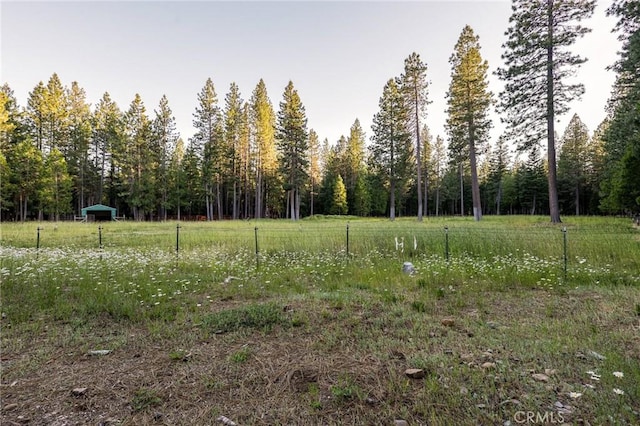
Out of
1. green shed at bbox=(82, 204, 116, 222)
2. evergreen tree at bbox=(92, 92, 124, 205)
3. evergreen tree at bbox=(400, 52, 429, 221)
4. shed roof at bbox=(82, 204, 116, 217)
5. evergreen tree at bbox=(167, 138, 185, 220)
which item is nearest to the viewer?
Result: evergreen tree at bbox=(400, 52, 429, 221)

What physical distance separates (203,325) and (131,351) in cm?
88

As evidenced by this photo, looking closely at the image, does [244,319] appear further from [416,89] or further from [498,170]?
[498,170]

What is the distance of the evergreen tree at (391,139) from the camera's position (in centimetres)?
3100

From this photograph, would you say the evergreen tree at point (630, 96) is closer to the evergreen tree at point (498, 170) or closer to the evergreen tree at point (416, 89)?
the evergreen tree at point (416, 89)

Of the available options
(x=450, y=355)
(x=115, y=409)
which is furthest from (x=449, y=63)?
(x=115, y=409)

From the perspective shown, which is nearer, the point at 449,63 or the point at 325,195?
the point at 449,63

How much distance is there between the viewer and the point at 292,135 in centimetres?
3269

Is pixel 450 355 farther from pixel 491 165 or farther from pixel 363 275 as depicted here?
pixel 491 165

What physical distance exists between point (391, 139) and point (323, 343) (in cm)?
3021

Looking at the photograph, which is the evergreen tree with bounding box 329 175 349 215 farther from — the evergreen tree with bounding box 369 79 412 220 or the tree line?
the evergreen tree with bounding box 369 79 412 220

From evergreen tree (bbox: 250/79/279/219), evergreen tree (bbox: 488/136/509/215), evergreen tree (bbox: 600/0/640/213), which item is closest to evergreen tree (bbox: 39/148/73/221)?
evergreen tree (bbox: 250/79/279/219)

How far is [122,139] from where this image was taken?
35344 millimetres

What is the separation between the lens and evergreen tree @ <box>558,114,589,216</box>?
136ft

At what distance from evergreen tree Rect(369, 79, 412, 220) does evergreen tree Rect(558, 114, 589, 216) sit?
2617cm
